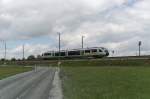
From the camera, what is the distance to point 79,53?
392 ft

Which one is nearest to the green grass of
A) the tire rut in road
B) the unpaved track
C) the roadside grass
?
the unpaved track

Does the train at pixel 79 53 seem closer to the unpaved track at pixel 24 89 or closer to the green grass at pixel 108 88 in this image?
the green grass at pixel 108 88

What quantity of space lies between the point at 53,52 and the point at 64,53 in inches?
303

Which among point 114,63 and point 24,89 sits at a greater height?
point 114,63

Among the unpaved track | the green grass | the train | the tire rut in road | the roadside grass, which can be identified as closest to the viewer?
the green grass

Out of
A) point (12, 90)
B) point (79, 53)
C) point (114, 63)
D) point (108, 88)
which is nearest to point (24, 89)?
point (12, 90)

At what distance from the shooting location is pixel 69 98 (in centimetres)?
2147

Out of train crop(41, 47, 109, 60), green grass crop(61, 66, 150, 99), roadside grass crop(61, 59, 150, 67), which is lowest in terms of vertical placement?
green grass crop(61, 66, 150, 99)

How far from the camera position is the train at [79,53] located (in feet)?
361

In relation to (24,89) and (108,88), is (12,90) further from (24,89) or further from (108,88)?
(108,88)

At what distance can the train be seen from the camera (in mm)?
109938

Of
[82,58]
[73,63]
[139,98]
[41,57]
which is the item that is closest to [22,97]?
[139,98]

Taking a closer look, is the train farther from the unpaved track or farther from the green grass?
the unpaved track

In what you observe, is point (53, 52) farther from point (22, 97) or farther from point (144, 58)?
point (22, 97)
